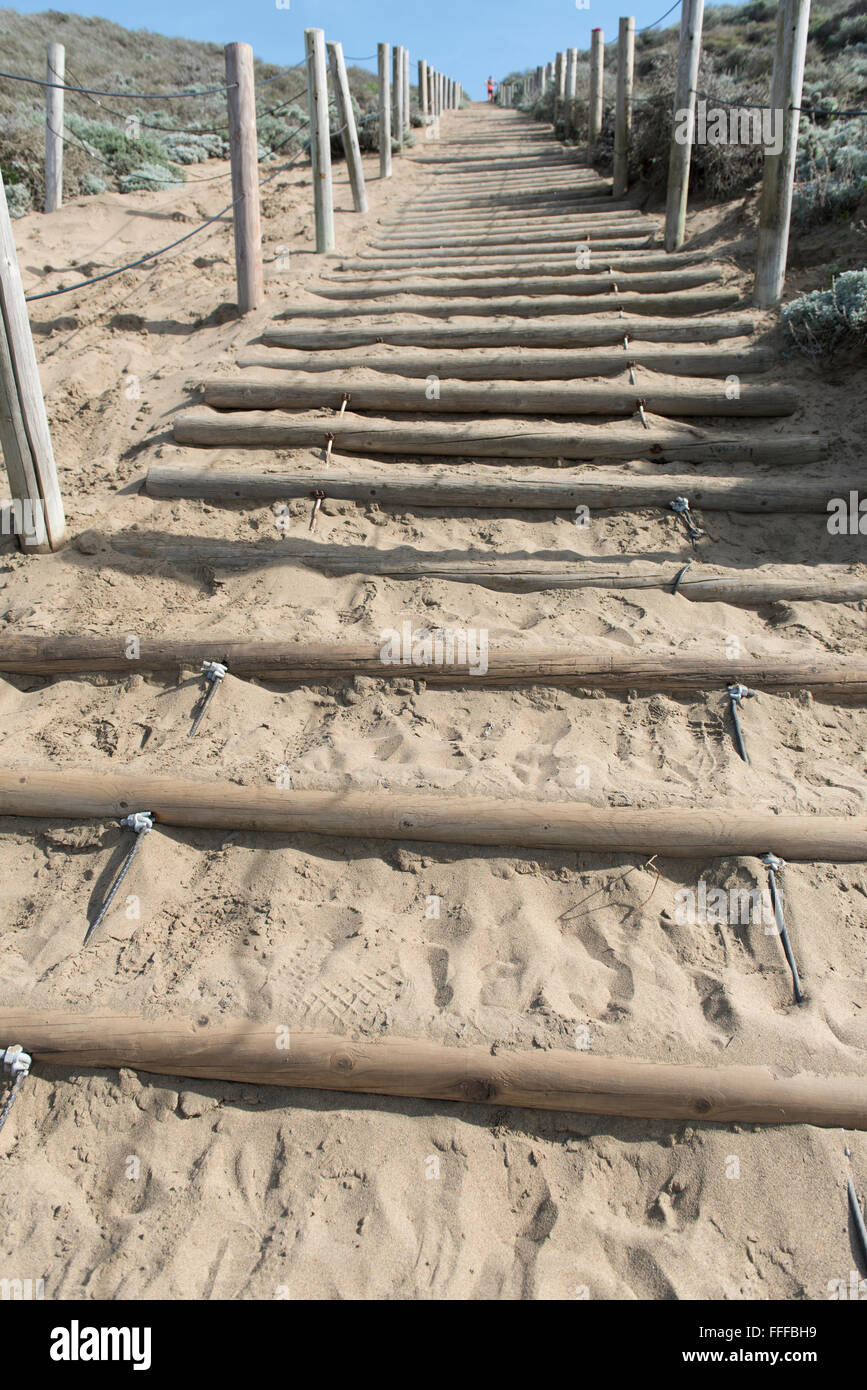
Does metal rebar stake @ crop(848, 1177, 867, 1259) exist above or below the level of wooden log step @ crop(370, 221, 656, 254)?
below

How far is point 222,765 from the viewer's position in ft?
10.8

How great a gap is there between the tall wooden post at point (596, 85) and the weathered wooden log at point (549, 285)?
5.80m

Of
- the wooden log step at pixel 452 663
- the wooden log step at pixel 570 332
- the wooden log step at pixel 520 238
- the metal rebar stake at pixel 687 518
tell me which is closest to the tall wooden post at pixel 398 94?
the wooden log step at pixel 520 238

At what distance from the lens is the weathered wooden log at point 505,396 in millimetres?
5520

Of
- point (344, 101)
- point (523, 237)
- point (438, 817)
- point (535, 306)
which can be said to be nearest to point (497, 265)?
point (523, 237)

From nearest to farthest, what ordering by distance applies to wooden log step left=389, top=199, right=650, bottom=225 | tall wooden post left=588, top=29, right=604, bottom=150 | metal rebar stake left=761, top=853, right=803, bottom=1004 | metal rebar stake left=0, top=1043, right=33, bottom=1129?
metal rebar stake left=0, top=1043, right=33, bottom=1129 < metal rebar stake left=761, top=853, right=803, bottom=1004 < wooden log step left=389, top=199, right=650, bottom=225 < tall wooden post left=588, top=29, right=604, bottom=150

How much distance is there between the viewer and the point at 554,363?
6.00 metres

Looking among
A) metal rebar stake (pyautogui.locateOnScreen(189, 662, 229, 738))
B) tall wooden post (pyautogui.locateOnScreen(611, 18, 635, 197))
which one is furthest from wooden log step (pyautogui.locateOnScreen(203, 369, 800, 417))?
tall wooden post (pyautogui.locateOnScreen(611, 18, 635, 197))

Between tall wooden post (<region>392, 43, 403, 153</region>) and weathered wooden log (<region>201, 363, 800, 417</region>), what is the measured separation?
40.2 feet

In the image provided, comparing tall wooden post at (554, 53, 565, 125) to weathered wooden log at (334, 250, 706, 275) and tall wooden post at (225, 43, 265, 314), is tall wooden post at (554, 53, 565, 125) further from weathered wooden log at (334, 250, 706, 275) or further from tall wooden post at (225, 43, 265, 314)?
tall wooden post at (225, 43, 265, 314)

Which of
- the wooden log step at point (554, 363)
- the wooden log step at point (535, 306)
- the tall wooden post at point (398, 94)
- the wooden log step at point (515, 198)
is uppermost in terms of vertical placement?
the tall wooden post at point (398, 94)

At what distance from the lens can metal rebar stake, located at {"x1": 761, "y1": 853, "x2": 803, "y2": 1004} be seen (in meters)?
2.55

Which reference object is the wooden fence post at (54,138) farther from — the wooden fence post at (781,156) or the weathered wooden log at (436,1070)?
the weathered wooden log at (436,1070)
